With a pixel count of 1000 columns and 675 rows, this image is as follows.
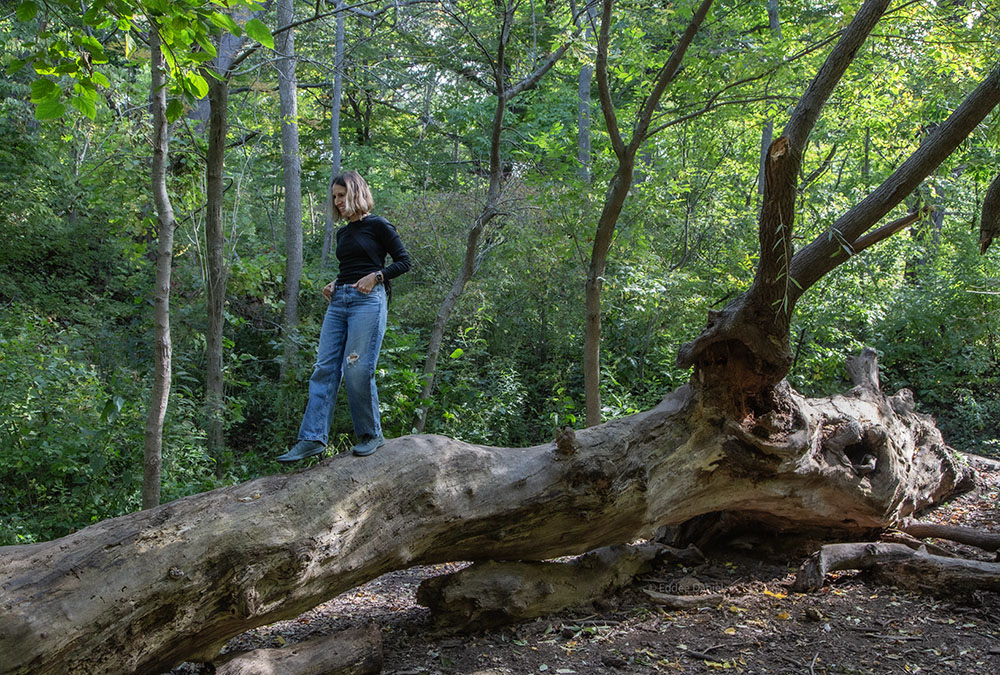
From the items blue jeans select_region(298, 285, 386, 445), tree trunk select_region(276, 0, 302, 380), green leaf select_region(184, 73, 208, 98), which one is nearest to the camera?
green leaf select_region(184, 73, 208, 98)

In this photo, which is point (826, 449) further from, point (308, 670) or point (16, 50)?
point (16, 50)

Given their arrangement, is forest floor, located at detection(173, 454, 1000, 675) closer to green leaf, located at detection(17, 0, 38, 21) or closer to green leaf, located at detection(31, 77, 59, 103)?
green leaf, located at detection(31, 77, 59, 103)

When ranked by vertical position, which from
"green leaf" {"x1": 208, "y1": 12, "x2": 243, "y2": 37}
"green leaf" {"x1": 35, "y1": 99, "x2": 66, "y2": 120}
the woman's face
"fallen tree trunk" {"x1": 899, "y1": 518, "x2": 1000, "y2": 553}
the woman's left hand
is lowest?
"fallen tree trunk" {"x1": 899, "y1": 518, "x2": 1000, "y2": 553}

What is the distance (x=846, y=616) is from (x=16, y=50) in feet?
36.9

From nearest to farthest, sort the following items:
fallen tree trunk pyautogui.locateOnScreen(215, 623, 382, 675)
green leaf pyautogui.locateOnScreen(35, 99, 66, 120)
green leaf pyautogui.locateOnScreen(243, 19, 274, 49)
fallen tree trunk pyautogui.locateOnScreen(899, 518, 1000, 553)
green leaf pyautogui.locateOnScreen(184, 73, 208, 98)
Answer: green leaf pyautogui.locateOnScreen(243, 19, 274, 49) < green leaf pyautogui.locateOnScreen(35, 99, 66, 120) < green leaf pyautogui.locateOnScreen(184, 73, 208, 98) < fallen tree trunk pyautogui.locateOnScreen(215, 623, 382, 675) < fallen tree trunk pyautogui.locateOnScreen(899, 518, 1000, 553)

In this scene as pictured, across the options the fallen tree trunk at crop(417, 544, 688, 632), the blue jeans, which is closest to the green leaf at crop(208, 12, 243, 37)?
the blue jeans

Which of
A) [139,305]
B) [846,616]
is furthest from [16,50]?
[846,616]

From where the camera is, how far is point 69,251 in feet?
34.7

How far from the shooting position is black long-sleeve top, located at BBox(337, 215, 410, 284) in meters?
4.18

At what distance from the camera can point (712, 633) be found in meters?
4.09

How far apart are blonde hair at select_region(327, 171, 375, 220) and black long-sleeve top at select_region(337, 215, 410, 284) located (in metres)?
0.06

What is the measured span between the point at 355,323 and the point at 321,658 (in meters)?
1.76

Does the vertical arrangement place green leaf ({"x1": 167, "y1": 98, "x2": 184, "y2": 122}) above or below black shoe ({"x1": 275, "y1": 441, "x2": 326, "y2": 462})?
above

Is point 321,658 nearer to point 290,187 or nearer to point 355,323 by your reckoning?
point 355,323
